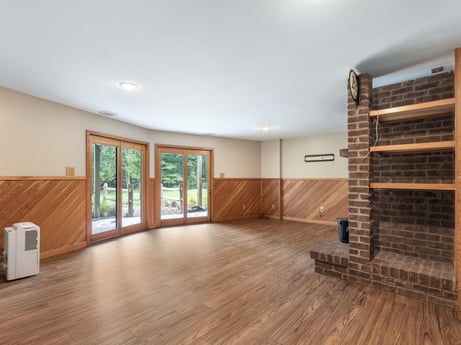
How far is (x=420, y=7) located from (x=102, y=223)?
210 inches

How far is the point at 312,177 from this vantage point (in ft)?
21.8

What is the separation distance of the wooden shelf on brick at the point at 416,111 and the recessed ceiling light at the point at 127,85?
9.35ft

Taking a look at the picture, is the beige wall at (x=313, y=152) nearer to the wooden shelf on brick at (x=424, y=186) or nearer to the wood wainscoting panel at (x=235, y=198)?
the wood wainscoting panel at (x=235, y=198)

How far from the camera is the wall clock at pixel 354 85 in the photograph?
249 centimetres

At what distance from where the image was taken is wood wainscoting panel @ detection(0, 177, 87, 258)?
10.7 feet

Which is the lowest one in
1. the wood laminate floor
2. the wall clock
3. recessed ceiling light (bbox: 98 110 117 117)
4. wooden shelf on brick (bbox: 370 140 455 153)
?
the wood laminate floor

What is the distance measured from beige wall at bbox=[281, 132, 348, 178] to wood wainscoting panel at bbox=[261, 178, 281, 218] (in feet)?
1.41

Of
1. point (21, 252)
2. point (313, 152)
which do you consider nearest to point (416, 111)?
point (313, 152)

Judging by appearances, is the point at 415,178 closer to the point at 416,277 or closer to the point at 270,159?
the point at 416,277

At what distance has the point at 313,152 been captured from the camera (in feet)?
21.8

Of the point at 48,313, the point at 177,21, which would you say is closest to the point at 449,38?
the point at 177,21

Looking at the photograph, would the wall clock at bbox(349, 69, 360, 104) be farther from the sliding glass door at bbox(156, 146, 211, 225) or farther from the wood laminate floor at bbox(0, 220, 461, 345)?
the sliding glass door at bbox(156, 146, 211, 225)

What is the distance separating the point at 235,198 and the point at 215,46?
5238 mm

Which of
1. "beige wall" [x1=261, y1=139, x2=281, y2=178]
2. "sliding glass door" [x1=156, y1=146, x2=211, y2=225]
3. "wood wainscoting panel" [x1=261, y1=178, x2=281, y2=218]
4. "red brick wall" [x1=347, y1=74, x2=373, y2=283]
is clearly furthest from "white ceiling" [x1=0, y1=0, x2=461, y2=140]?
"wood wainscoting panel" [x1=261, y1=178, x2=281, y2=218]
